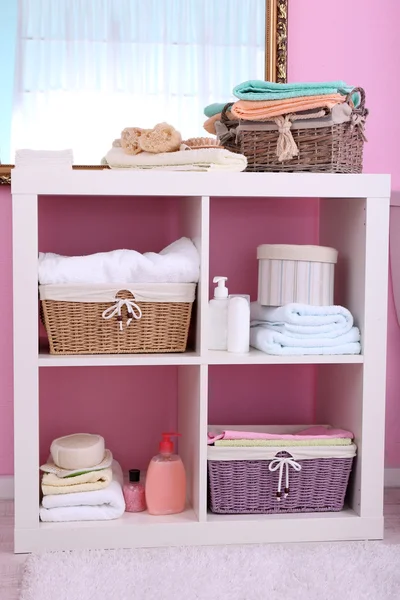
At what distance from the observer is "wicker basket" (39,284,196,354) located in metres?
1.92

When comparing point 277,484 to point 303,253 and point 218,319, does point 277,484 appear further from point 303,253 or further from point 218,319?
point 303,253

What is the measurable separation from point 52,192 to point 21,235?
0.37 feet

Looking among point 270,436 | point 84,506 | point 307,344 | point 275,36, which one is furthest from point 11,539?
point 275,36

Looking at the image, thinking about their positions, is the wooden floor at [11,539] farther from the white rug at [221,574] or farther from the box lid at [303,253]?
the box lid at [303,253]

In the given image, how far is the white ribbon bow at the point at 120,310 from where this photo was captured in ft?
6.31

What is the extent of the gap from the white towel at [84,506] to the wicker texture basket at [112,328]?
0.32 meters

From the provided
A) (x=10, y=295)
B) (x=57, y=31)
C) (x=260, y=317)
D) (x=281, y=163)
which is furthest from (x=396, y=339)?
(x=57, y=31)

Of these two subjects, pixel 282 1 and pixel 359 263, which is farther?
pixel 282 1

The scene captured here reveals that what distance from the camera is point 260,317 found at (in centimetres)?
209

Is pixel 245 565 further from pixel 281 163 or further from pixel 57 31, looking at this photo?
pixel 57 31

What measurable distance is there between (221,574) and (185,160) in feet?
2.89

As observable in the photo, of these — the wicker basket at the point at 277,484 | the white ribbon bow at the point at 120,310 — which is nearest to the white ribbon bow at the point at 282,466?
the wicker basket at the point at 277,484

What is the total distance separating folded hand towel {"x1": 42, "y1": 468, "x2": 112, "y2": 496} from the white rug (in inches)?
5.6

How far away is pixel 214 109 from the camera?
214 centimetres
